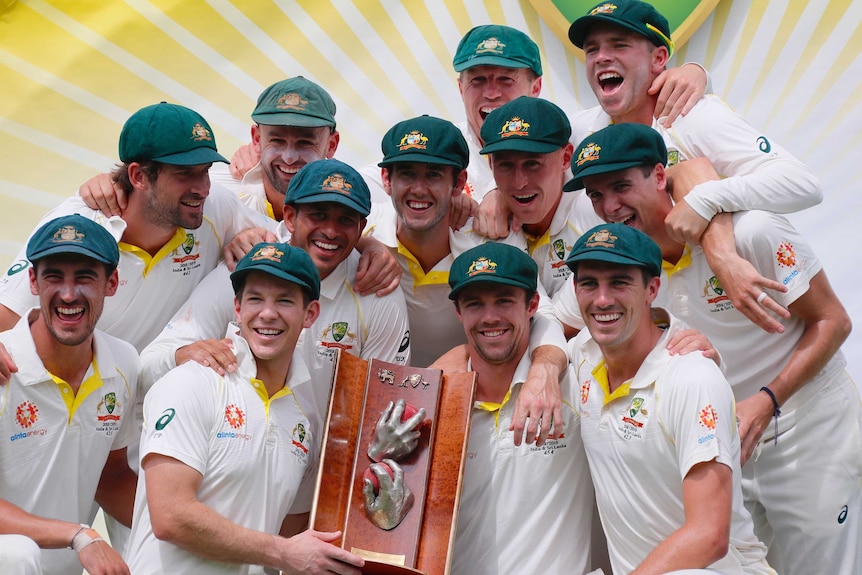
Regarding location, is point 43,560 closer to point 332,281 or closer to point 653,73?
point 332,281

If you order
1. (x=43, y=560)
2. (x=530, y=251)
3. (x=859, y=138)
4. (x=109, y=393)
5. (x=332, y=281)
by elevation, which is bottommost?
(x=43, y=560)

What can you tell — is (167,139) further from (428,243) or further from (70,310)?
(428,243)

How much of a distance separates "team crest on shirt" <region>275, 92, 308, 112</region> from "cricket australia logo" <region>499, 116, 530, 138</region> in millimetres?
1182

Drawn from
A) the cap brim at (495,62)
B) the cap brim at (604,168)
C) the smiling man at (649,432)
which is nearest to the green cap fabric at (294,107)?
the cap brim at (495,62)

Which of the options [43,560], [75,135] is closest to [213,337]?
[43,560]

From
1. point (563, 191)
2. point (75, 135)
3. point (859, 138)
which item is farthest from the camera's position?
point (75, 135)

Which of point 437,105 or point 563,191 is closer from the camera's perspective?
point 563,191

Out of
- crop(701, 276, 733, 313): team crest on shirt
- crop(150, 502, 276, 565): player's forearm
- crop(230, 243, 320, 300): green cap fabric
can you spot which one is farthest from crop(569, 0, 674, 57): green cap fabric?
crop(150, 502, 276, 565): player's forearm

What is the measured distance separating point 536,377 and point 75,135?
4584 mm

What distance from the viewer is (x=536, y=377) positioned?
519 cm

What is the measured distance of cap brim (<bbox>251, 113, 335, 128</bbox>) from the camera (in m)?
6.38

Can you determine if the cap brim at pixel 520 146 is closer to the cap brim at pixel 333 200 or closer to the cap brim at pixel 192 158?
the cap brim at pixel 333 200

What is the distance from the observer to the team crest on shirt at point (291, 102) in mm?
6441

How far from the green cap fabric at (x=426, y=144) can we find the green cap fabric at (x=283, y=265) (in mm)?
889
